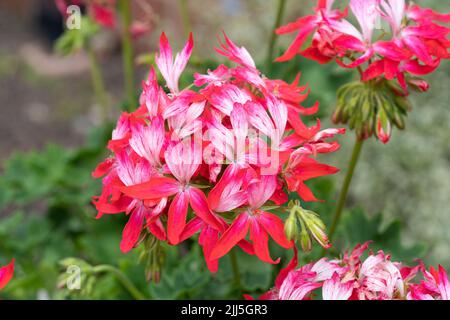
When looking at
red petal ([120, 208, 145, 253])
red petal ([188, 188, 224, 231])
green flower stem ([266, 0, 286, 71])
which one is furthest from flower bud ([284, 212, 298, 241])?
green flower stem ([266, 0, 286, 71])

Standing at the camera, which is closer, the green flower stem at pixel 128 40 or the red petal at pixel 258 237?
the red petal at pixel 258 237

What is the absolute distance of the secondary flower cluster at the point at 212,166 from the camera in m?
1.17

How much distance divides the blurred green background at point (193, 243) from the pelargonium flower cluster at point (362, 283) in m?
0.38

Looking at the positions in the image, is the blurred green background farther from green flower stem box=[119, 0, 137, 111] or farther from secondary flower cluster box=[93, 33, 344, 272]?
secondary flower cluster box=[93, 33, 344, 272]

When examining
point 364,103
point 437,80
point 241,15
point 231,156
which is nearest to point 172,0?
point 241,15

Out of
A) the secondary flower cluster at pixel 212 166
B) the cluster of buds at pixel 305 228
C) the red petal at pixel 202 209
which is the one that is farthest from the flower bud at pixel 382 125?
the red petal at pixel 202 209

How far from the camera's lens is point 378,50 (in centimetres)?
138

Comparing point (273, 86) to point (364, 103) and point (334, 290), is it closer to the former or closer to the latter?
point (364, 103)

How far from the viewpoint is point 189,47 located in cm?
133

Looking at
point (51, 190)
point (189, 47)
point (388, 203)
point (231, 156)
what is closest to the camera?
point (231, 156)

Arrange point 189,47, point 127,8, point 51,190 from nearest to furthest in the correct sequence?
point 189,47 < point 127,8 < point 51,190

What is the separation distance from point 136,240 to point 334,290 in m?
0.35

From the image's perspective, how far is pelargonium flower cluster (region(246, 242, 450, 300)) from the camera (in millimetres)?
1198

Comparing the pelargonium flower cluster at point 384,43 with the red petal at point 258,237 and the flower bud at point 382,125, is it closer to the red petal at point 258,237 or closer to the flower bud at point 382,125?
the flower bud at point 382,125
